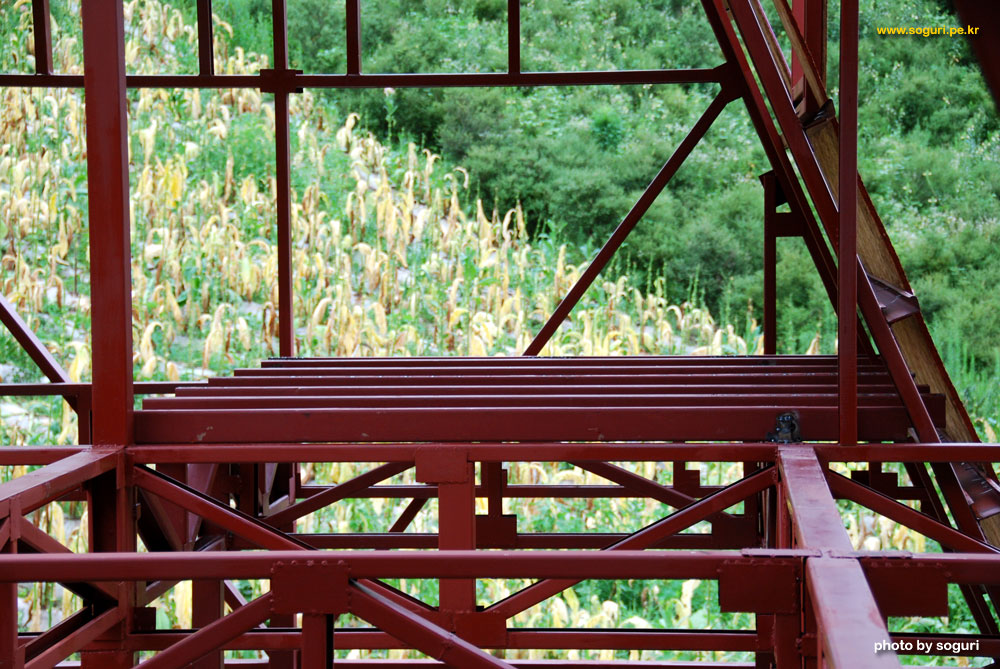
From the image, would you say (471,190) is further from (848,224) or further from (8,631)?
(8,631)

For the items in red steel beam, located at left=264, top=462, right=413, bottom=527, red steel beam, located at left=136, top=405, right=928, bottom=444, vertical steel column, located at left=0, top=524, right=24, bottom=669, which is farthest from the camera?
red steel beam, located at left=264, top=462, right=413, bottom=527

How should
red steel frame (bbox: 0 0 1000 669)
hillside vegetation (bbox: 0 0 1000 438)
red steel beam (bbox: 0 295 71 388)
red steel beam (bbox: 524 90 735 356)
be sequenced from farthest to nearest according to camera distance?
hillside vegetation (bbox: 0 0 1000 438), red steel beam (bbox: 524 90 735 356), red steel beam (bbox: 0 295 71 388), red steel frame (bbox: 0 0 1000 669)

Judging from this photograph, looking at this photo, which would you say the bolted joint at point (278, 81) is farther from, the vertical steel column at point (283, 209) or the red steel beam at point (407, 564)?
the red steel beam at point (407, 564)

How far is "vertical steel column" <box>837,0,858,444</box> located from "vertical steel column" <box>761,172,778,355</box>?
2.81m

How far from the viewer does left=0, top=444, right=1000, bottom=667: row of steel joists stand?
112 inches

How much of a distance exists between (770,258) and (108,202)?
15.2 ft

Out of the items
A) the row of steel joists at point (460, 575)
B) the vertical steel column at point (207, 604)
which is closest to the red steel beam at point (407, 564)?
the row of steel joists at point (460, 575)

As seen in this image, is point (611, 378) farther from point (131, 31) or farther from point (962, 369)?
point (131, 31)

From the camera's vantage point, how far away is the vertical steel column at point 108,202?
4.61 metres

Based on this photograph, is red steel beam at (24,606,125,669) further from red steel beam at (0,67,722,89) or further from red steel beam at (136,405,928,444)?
red steel beam at (0,67,722,89)

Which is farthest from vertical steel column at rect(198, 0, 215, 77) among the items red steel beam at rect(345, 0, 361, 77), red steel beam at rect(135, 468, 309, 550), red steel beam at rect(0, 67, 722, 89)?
red steel beam at rect(135, 468, 309, 550)

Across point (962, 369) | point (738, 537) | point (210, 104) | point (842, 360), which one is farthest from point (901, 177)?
point (842, 360)

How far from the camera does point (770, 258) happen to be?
24.3 ft

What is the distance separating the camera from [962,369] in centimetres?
1664
